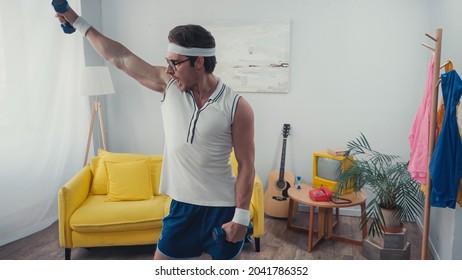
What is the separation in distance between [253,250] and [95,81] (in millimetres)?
1463

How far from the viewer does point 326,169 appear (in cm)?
255

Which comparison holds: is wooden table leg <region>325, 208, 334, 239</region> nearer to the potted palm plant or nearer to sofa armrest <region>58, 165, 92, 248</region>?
the potted palm plant

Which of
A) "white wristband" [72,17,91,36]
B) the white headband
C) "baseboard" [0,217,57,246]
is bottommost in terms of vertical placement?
"baseboard" [0,217,57,246]

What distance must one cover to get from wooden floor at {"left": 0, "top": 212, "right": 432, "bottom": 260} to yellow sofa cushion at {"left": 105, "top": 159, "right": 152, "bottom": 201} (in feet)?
1.02

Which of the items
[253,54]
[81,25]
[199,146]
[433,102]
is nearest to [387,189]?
[433,102]

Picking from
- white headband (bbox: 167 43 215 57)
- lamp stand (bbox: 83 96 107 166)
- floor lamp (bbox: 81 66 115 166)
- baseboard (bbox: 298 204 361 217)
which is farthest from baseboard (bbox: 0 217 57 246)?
baseboard (bbox: 298 204 361 217)

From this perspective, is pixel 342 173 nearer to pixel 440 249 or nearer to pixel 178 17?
pixel 440 249

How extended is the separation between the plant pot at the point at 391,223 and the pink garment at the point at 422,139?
34 centimetres

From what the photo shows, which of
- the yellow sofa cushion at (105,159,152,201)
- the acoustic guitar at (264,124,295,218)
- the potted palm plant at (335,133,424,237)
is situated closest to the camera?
the potted palm plant at (335,133,424,237)

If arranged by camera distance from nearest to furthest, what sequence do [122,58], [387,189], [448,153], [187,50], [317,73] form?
[187,50] < [122,58] < [448,153] < [387,189] < [317,73]

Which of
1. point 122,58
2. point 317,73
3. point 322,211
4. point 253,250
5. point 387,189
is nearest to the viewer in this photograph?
point 122,58

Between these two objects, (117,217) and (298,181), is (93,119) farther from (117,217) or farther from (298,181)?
(298,181)

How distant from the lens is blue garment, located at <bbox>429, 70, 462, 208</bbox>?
166 cm
